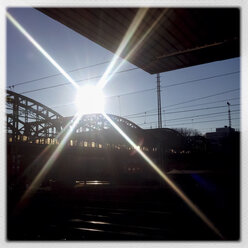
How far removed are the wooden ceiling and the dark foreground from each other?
639 cm

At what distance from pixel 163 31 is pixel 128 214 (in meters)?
7.46

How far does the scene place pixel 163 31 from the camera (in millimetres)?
7180

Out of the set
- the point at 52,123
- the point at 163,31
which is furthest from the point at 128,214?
the point at 52,123

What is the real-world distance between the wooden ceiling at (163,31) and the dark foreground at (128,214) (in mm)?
6394

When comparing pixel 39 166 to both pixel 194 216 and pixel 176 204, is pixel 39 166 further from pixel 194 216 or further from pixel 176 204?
pixel 194 216

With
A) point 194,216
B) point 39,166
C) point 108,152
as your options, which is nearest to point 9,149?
point 39,166

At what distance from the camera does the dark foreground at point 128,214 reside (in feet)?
24.8

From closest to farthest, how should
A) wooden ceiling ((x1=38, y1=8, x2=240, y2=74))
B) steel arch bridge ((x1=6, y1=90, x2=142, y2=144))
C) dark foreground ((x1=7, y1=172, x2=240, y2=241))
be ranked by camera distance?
wooden ceiling ((x1=38, y1=8, x2=240, y2=74))
dark foreground ((x1=7, y1=172, x2=240, y2=241))
steel arch bridge ((x1=6, y1=90, x2=142, y2=144))

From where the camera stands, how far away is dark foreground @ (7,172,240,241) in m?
7.55

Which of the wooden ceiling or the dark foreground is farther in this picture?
the dark foreground

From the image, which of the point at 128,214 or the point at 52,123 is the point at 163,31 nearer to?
the point at 128,214

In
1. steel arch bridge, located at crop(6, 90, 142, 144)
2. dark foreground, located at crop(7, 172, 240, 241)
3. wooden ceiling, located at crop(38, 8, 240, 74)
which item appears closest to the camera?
wooden ceiling, located at crop(38, 8, 240, 74)

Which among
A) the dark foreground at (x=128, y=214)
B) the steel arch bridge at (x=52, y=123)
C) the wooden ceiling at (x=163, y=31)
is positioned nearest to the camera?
the wooden ceiling at (x=163, y=31)

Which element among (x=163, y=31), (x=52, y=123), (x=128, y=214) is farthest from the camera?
(x=52, y=123)
